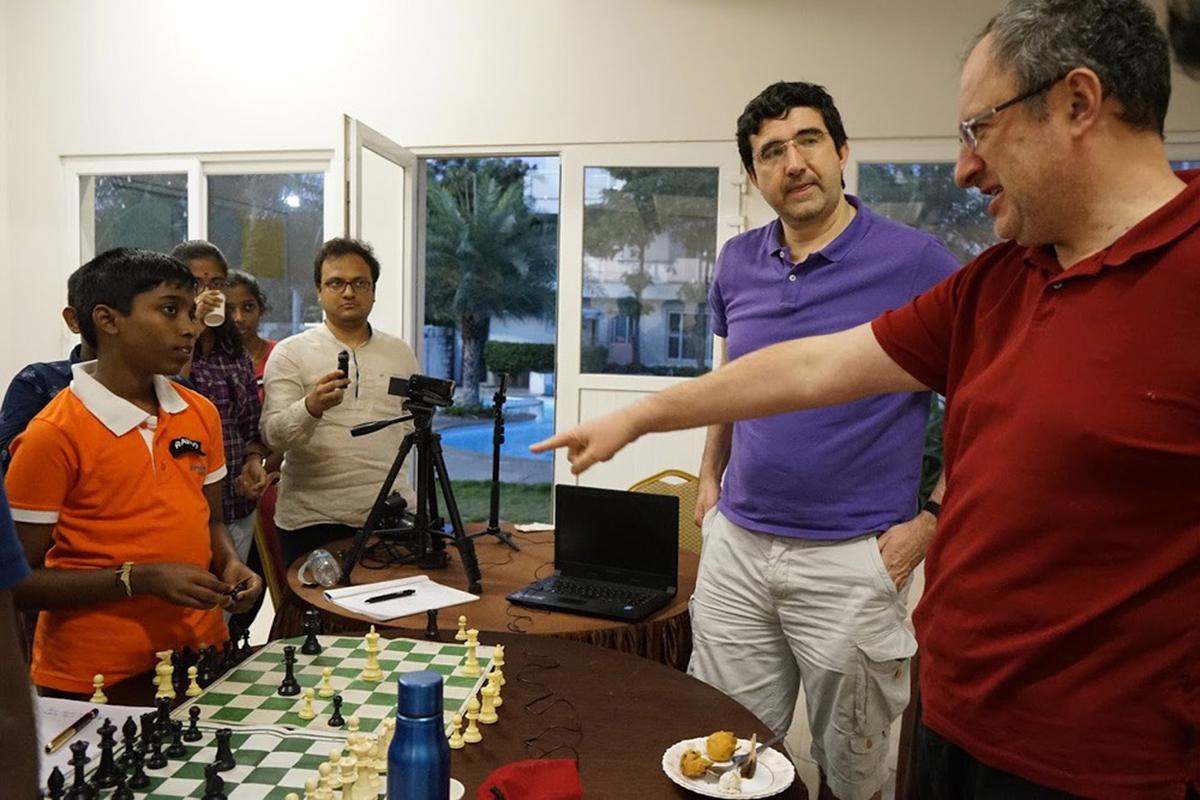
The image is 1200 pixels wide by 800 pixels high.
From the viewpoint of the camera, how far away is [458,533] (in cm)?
229

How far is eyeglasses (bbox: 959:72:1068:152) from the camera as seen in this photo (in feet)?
3.56

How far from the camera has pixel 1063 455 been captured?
102 cm

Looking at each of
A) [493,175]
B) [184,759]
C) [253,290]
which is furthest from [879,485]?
[493,175]

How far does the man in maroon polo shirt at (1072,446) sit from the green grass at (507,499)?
5841mm

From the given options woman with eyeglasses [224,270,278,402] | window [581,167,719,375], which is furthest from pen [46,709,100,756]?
window [581,167,719,375]

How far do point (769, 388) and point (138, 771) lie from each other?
1.04 meters

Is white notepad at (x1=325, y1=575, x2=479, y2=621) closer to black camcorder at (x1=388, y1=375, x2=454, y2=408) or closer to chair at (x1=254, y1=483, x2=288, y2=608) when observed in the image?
black camcorder at (x1=388, y1=375, x2=454, y2=408)

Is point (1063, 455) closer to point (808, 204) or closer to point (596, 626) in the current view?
point (808, 204)

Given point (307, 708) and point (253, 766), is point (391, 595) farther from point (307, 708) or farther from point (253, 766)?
point (253, 766)

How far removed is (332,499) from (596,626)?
1.23 m

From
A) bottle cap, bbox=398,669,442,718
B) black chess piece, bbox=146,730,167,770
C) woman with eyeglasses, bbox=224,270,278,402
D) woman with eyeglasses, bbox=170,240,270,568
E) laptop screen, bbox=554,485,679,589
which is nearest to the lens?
bottle cap, bbox=398,669,442,718

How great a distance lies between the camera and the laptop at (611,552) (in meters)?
2.17

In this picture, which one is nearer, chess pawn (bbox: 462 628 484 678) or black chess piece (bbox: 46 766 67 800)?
black chess piece (bbox: 46 766 67 800)

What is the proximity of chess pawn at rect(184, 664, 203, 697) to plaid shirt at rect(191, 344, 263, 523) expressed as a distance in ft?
4.74
